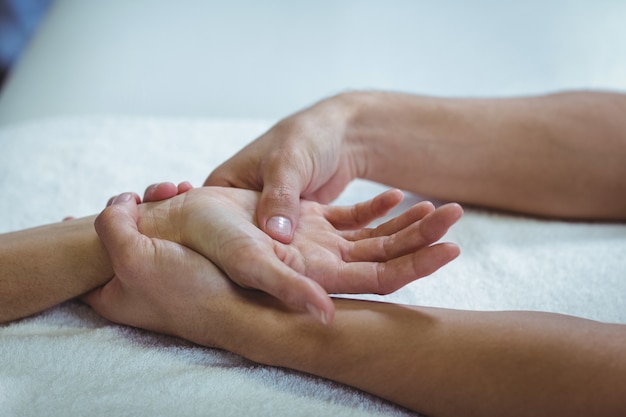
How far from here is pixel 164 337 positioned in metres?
0.75

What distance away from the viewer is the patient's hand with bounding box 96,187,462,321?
2.17 ft

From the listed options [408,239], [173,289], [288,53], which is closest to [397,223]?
[408,239]

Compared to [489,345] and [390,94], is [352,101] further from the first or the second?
[489,345]

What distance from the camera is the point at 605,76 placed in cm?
148

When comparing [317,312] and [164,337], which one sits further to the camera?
[164,337]

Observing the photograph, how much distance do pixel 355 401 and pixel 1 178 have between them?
0.79 metres

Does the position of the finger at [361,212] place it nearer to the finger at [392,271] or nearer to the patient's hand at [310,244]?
the patient's hand at [310,244]

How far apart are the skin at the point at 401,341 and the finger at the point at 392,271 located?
0.02 m

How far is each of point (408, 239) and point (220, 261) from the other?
0.22 m

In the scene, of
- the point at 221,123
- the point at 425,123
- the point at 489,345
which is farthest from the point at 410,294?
the point at 221,123

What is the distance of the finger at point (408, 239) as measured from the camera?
2.28 ft

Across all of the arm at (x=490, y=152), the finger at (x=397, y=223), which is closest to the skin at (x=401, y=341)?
the finger at (x=397, y=223)

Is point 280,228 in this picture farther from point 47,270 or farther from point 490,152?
point 490,152

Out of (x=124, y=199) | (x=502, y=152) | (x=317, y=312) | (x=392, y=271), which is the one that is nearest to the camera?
(x=317, y=312)
